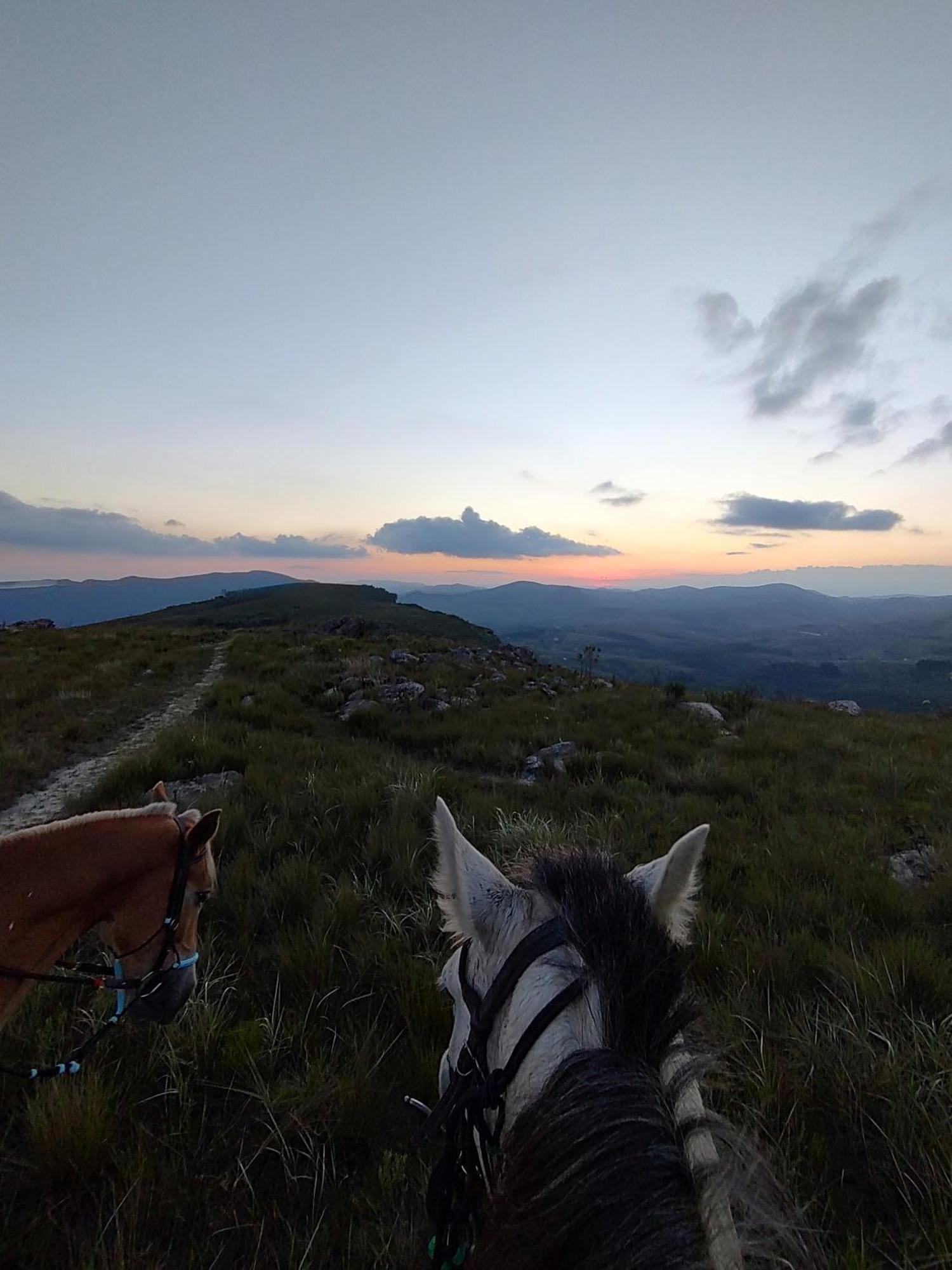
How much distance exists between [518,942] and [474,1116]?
398 mm

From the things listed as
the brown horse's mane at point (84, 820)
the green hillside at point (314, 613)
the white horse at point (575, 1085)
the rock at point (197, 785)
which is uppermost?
the white horse at point (575, 1085)

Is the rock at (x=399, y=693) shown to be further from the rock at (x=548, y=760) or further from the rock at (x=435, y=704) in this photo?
the rock at (x=548, y=760)

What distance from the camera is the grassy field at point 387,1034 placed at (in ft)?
6.13

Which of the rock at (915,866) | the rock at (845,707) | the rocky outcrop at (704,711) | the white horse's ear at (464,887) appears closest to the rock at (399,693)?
the rocky outcrop at (704,711)

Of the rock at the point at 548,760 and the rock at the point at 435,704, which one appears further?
the rock at the point at 435,704

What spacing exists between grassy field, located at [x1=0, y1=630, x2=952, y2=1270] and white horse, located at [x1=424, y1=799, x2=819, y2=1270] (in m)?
0.19

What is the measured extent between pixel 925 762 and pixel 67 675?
58.2ft

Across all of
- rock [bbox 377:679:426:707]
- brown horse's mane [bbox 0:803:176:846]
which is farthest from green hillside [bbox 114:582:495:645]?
brown horse's mane [bbox 0:803:176:846]

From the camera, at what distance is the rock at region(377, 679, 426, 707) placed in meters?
10.1

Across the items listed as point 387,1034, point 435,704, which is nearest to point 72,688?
point 435,704

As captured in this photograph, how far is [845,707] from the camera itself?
13641 mm

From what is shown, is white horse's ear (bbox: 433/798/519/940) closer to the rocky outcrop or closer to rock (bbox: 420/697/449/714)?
rock (bbox: 420/697/449/714)

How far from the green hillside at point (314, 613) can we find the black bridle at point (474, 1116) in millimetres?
26234

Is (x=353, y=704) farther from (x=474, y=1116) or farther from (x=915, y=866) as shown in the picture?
(x=474, y=1116)
